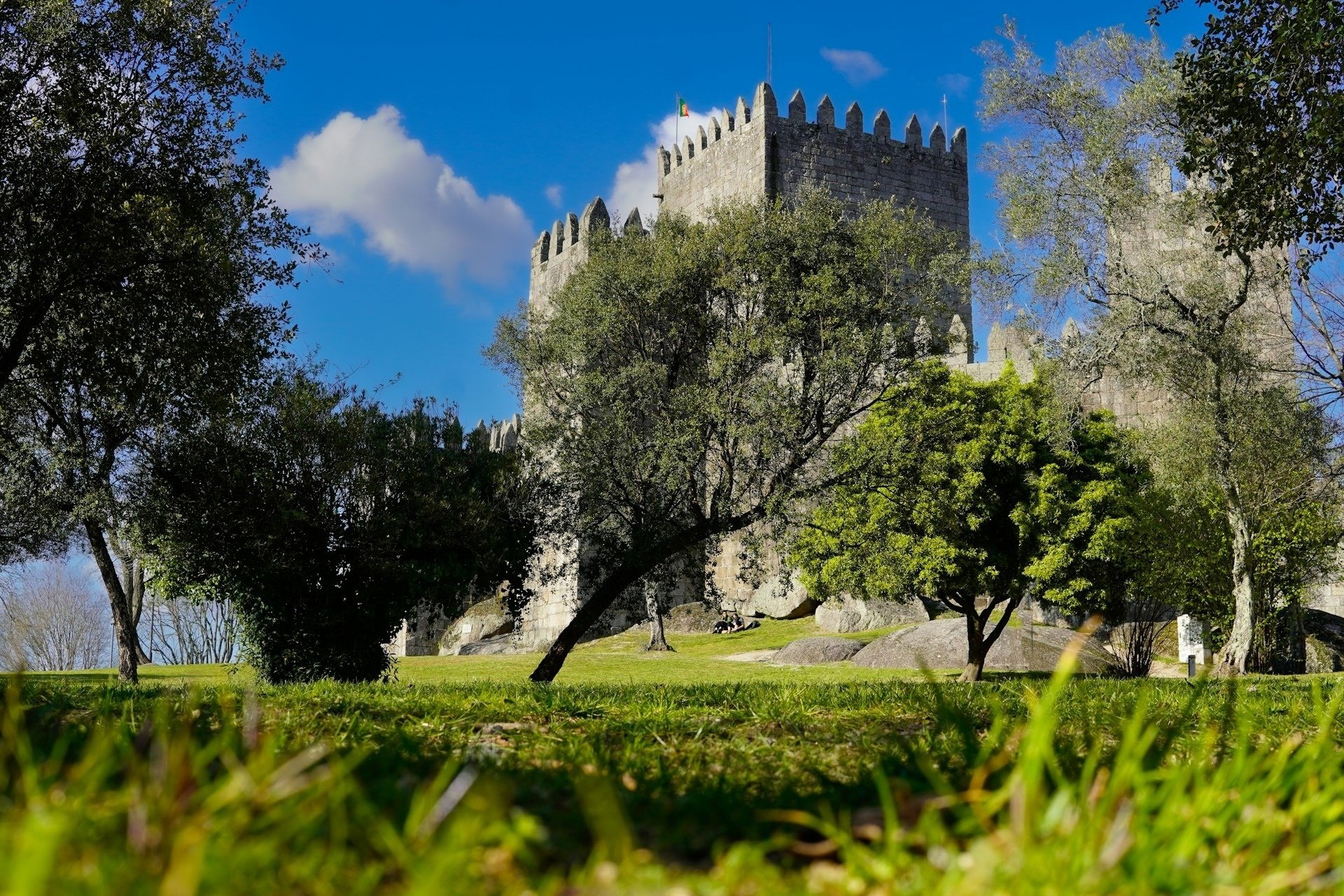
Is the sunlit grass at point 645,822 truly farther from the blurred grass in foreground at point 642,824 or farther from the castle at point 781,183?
the castle at point 781,183

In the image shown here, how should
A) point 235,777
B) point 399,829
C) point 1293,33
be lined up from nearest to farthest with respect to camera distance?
point 235,777 → point 399,829 → point 1293,33

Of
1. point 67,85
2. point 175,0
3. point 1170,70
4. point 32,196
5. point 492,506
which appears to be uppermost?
point 1170,70

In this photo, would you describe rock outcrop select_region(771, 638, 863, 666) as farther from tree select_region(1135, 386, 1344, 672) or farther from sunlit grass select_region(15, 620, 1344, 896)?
sunlit grass select_region(15, 620, 1344, 896)

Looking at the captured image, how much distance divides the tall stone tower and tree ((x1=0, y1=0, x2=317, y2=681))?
2112 centimetres

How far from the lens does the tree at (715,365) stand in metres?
17.8

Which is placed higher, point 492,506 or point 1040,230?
point 1040,230

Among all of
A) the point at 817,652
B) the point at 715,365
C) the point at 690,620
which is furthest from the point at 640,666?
the point at 715,365

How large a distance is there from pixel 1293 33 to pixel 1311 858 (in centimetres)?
1129

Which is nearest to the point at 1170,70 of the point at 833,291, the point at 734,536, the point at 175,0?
the point at 833,291

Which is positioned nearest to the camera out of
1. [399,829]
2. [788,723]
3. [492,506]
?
[399,829]

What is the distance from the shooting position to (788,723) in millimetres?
6055

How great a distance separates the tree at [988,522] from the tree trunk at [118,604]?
14.0 m

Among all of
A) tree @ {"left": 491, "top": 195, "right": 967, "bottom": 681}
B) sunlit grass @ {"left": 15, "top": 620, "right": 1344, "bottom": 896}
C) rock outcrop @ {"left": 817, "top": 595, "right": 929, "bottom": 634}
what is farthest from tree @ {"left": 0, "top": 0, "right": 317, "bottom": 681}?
rock outcrop @ {"left": 817, "top": 595, "right": 929, "bottom": 634}

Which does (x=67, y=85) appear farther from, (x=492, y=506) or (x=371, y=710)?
(x=371, y=710)
